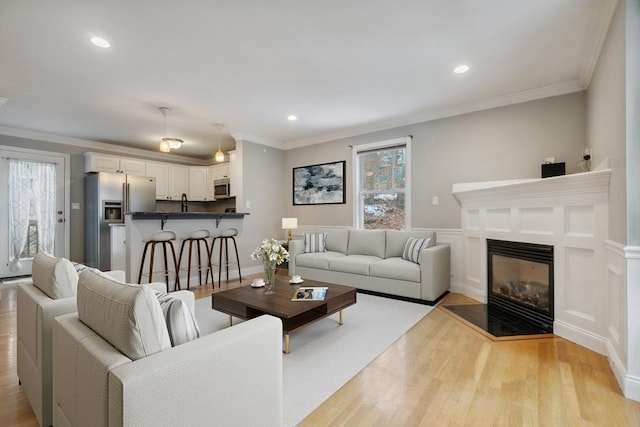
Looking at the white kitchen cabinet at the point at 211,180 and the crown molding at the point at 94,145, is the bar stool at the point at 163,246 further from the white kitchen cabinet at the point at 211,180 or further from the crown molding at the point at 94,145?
the crown molding at the point at 94,145

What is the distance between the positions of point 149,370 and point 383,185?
14.9ft

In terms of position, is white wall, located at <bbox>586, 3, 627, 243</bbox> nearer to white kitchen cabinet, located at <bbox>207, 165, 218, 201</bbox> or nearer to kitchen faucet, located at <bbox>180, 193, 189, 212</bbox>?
white kitchen cabinet, located at <bbox>207, 165, 218, 201</bbox>

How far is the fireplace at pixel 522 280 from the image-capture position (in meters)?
2.79

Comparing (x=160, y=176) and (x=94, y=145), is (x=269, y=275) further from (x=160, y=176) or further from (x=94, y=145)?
(x=94, y=145)

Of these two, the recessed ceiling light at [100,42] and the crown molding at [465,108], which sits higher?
the recessed ceiling light at [100,42]

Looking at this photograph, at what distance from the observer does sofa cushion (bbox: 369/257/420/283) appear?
143 inches

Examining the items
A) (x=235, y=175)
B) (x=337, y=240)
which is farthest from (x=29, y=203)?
(x=337, y=240)

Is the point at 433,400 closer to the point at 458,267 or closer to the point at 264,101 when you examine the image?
the point at 458,267

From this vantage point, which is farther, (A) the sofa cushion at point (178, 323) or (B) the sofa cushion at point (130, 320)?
(A) the sofa cushion at point (178, 323)

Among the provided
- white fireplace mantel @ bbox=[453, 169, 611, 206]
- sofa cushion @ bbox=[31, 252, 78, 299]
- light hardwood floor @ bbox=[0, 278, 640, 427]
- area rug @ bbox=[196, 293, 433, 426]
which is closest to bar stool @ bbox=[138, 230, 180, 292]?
area rug @ bbox=[196, 293, 433, 426]

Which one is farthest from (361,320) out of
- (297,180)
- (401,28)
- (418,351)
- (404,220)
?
(297,180)

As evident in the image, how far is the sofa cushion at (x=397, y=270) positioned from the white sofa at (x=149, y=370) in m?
2.66

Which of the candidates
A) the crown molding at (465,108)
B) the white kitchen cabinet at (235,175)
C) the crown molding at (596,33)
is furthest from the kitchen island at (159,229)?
the crown molding at (596,33)

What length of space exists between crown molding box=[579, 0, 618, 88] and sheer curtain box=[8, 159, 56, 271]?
766cm
